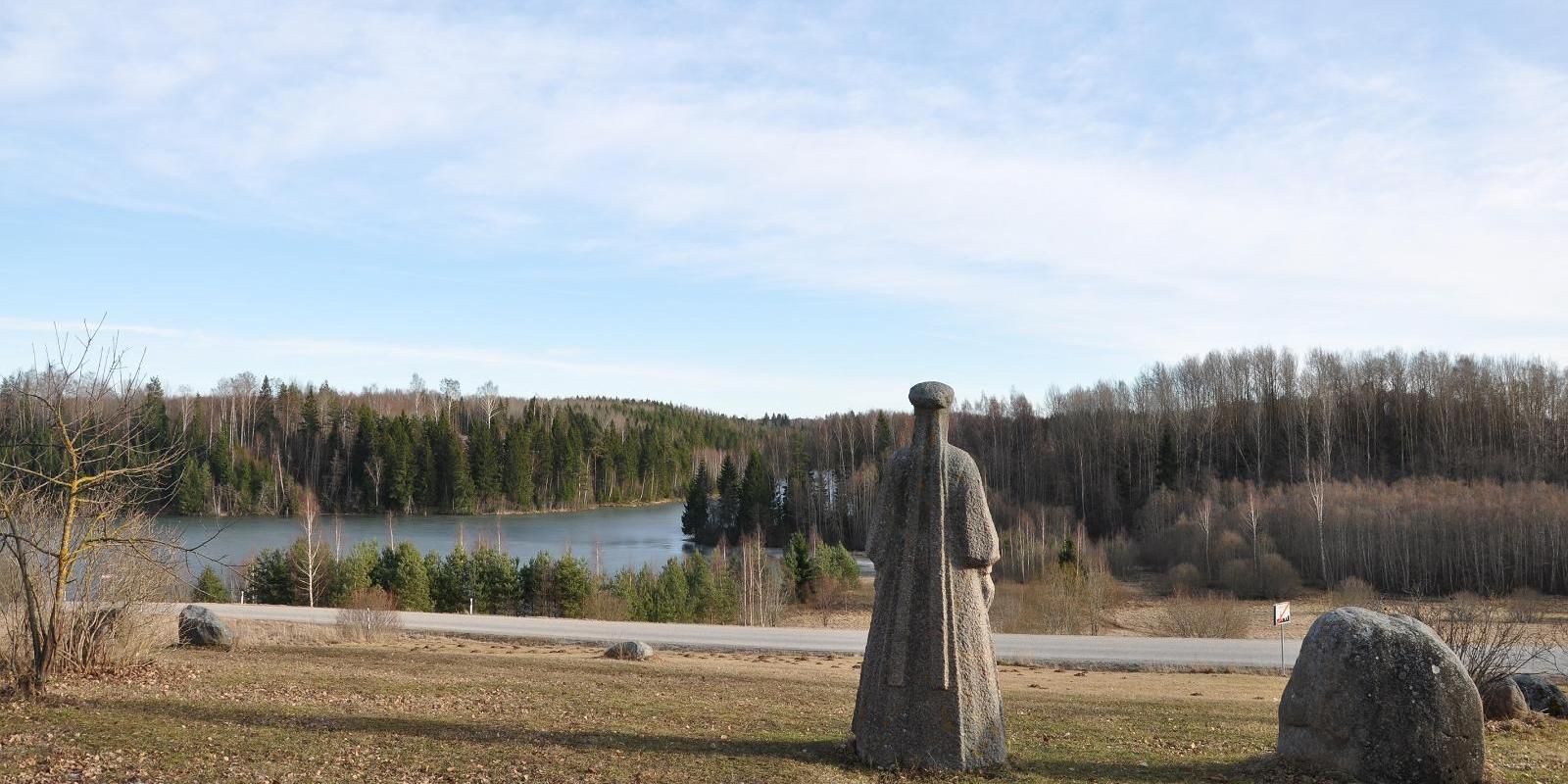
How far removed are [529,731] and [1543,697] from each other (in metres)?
15.4

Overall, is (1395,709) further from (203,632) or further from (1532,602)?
(1532,602)

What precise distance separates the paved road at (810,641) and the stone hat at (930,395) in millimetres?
17677

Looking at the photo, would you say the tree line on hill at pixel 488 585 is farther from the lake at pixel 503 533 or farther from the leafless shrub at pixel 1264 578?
the leafless shrub at pixel 1264 578

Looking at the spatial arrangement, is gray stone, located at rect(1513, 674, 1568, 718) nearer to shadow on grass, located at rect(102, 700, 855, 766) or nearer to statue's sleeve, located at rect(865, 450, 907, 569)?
statue's sleeve, located at rect(865, 450, 907, 569)

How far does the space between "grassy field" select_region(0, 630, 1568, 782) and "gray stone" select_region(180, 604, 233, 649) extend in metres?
1.82

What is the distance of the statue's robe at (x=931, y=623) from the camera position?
951cm

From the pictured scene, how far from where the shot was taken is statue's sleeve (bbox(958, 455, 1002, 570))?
9711 mm

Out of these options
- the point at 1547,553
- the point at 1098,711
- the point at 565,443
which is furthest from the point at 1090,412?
the point at 1098,711

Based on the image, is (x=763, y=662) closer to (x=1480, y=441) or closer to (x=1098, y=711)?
(x=1098, y=711)

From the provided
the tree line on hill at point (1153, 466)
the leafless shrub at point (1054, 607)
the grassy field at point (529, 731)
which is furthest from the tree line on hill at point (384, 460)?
the grassy field at point (529, 731)

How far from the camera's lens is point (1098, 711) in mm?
15789

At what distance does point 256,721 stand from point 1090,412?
289ft

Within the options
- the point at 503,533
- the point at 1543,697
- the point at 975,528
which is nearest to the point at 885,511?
the point at 975,528

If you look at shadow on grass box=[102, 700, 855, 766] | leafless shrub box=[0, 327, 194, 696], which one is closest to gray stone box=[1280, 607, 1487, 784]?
shadow on grass box=[102, 700, 855, 766]
